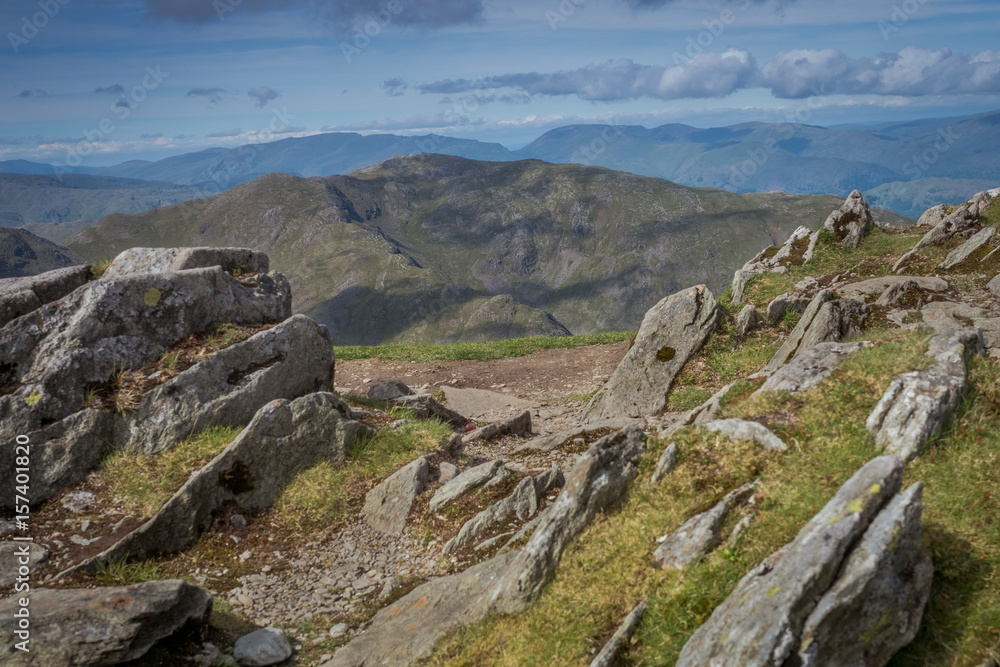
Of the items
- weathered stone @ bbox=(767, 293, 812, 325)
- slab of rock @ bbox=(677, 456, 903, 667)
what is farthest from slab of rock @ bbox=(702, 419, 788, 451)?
weathered stone @ bbox=(767, 293, 812, 325)

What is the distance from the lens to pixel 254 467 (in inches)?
583

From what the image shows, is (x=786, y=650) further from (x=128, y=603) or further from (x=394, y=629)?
(x=128, y=603)

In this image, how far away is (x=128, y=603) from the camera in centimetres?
906

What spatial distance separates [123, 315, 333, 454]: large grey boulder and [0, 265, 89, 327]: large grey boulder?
14.4 ft

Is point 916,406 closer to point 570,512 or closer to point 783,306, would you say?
point 570,512

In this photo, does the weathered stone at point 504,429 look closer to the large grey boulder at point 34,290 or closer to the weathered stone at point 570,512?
the weathered stone at point 570,512

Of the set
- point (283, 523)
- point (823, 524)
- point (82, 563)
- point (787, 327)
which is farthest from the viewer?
point (787, 327)

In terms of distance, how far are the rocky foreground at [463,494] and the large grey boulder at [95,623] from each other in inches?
1.5

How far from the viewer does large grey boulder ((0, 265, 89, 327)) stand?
51.5 feet

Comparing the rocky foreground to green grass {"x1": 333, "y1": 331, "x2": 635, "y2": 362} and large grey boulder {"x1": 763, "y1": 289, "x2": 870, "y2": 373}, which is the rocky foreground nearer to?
large grey boulder {"x1": 763, "y1": 289, "x2": 870, "y2": 373}

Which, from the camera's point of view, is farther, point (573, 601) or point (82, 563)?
point (82, 563)

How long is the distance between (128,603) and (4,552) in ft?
17.4

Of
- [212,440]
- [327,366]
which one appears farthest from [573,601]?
[327,366]

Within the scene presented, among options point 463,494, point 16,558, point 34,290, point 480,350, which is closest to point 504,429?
point 463,494
